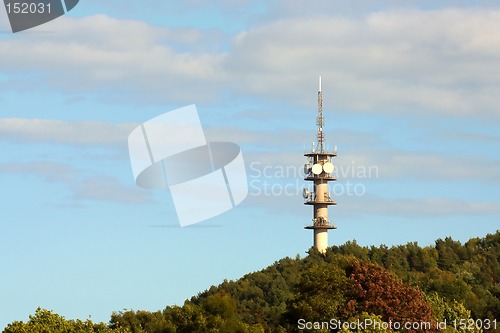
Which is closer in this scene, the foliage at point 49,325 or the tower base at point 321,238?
the foliage at point 49,325

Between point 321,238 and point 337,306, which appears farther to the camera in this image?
point 321,238

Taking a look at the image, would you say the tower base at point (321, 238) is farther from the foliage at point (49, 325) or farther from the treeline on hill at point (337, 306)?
the foliage at point (49, 325)

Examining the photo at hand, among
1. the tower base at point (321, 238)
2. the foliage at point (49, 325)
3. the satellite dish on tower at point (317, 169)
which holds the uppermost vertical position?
the satellite dish on tower at point (317, 169)

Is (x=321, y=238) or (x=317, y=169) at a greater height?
(x=317, y=169)

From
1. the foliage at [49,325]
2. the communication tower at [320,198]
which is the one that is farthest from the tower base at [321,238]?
the foliage at [49,325]

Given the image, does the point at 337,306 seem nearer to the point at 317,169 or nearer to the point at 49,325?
the point at 49,325

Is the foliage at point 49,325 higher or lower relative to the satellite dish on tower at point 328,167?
lower

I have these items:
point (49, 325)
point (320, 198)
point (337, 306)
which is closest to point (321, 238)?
point (320, 198)

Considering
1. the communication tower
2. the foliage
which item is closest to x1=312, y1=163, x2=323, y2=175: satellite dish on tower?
the communication tower

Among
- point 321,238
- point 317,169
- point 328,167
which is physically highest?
point 328,167

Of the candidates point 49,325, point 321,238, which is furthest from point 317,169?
point 49,325

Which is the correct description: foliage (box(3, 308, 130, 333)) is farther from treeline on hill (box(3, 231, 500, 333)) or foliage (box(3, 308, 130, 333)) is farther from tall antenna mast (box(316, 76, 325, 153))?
tall antenna mast (box(316, 76, 325, 153))

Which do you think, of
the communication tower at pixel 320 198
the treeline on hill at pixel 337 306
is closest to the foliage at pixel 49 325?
the treeline on hill at pixel 337 306

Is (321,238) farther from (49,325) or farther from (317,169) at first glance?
(49,325)
